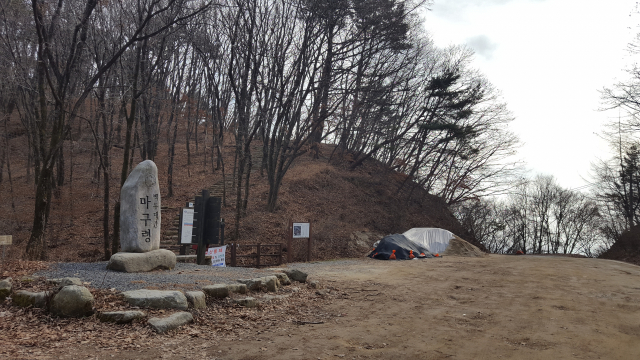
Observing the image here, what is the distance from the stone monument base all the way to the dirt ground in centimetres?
366

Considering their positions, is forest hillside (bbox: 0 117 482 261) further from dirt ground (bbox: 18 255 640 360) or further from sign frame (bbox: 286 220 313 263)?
dirt ground (bbox: 18 255 640 360)

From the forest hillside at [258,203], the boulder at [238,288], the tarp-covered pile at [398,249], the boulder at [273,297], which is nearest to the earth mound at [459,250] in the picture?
the tarp-covered pile at [398,249]

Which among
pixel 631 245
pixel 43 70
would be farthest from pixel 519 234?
pixel 43 70

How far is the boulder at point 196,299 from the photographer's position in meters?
6.79

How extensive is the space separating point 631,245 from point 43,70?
104 ft

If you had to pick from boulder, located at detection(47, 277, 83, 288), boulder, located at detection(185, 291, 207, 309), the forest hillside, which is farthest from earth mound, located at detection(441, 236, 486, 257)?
boulder, located at detection(47, 277, 83, 288)

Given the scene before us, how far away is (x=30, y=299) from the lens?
6.04m

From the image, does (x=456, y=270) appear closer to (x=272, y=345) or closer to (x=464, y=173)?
(x=272, y=345)

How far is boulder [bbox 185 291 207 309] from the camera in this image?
6789 millimetres

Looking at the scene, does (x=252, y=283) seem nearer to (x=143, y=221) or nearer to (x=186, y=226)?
(x=143, y=221)

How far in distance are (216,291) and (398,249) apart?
40.7 feet

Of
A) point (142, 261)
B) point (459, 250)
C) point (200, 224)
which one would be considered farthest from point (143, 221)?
point (459, 250)

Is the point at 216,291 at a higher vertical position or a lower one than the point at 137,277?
lower

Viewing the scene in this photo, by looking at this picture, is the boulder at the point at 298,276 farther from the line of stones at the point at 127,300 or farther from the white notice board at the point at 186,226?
the white notice board at the point at 186,226
